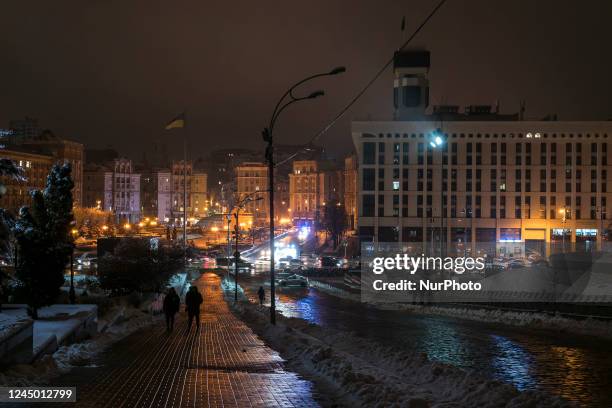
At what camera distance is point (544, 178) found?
9306 centimetres

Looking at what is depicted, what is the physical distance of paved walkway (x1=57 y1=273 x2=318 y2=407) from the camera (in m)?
10.5

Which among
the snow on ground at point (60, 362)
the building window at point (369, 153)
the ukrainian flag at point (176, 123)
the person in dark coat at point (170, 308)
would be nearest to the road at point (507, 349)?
the person in dark coat at point (170, 308)

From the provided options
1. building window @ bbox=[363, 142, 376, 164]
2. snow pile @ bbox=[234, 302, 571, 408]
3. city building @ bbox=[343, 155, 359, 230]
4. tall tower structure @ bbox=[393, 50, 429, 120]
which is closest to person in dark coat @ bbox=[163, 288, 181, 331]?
snow pile @ bbox=[234, 302, 571, 408]

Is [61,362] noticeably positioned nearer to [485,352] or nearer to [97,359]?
[97,359]

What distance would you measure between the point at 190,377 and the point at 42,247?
16240 mm

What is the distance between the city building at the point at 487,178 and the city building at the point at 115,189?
8790 cm

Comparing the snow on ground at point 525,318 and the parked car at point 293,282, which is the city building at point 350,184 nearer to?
the parked car at point 293,282

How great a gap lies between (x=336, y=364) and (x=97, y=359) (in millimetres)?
5266

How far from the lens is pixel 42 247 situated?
26.7 m

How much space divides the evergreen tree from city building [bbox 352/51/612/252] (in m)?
64.3

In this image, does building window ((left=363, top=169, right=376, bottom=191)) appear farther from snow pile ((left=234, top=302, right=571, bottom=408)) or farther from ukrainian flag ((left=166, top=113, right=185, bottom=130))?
snow pile ((left=234, top=302, right=571, bottom=408))

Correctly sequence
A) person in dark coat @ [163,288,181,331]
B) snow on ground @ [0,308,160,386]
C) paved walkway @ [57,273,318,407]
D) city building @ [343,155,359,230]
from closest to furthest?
paved walkway @ [57,273,318,407]
snow on ground @ [0,308,160,386]
person in dark coat @ [163,288,181,331]
city building @ [343,155,359,230]

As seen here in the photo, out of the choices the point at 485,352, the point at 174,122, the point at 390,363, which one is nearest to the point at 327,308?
the point at 485,352

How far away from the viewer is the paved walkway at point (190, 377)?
413 inches
